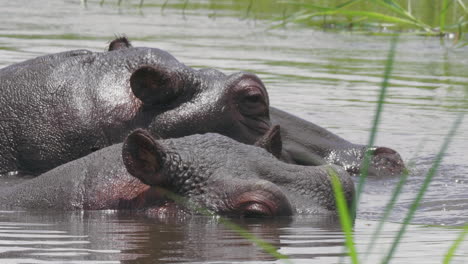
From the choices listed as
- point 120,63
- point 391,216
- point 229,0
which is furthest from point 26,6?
point 391,216

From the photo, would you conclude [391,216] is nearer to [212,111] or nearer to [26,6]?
[212,111]

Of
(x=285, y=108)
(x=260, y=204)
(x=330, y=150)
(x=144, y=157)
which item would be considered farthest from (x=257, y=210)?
(x=285, y=108)

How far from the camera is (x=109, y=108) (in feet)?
21.5

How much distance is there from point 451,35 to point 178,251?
1279cm

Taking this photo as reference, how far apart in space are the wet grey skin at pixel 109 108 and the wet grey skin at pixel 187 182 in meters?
0.88

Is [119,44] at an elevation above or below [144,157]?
above

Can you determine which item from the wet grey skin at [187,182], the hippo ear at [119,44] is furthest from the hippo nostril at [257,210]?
the hippo ear at [119,44]

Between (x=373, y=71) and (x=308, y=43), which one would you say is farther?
(x=308, y=43)

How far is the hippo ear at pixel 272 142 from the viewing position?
574 centimetres

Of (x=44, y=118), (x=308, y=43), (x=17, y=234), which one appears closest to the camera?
A: (x=17, y=234)

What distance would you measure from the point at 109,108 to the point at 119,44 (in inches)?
35.9

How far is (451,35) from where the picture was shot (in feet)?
54.5

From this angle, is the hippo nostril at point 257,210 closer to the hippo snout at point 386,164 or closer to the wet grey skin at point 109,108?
the wet grey skin at point 109,108

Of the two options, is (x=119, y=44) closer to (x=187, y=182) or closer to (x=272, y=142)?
(x=272, y=142)
